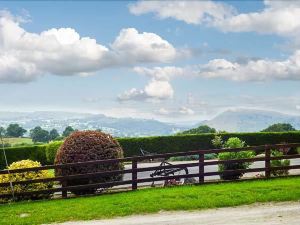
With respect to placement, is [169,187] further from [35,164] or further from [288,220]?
[288,220]

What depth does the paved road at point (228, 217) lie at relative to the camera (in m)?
13.9

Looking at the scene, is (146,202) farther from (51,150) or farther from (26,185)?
(51,150)

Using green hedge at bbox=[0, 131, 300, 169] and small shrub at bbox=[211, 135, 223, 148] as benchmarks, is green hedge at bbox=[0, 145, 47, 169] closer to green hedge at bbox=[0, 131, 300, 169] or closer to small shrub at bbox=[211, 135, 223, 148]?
green hedge at bbox=[0, 131, 300, 169]

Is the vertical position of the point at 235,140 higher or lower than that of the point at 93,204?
higher

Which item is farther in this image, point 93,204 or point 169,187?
point 169,187

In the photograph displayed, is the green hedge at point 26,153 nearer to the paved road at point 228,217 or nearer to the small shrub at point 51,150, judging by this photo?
the small shrub at point 51,150

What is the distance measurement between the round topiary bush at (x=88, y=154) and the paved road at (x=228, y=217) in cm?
563

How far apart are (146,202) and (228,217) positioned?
3.46 metres

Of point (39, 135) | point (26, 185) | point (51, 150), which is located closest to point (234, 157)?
point (26, 185)

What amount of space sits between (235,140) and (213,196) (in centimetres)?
702

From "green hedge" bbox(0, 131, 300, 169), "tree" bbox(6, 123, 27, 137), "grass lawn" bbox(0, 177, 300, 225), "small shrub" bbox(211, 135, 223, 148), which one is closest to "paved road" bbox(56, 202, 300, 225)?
"grass lawn" bbox(0, 177, 300, 225)

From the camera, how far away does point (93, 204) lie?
1742 cm

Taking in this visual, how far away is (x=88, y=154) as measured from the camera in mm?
21078

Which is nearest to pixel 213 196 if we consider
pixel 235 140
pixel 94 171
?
pixel 94 171
